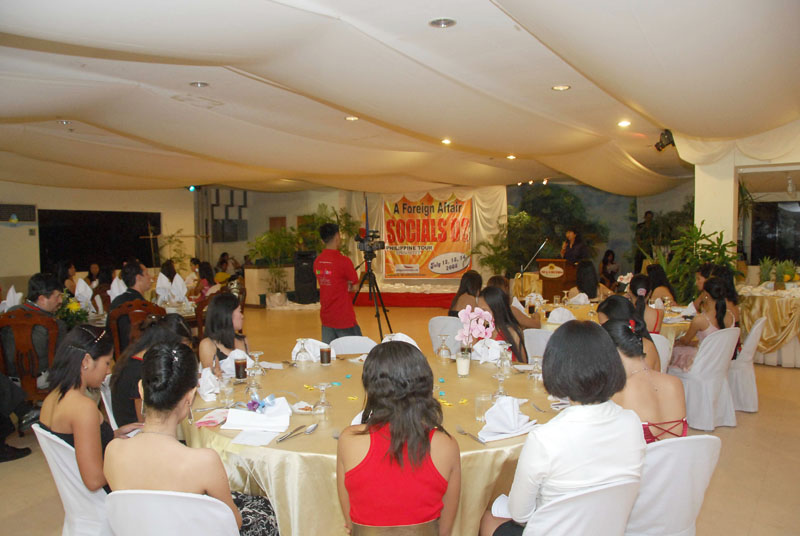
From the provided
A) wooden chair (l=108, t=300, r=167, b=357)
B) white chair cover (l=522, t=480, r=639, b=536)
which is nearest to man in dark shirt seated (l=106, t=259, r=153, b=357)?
wooden chair (l=108, t=300, r=167, b=357)

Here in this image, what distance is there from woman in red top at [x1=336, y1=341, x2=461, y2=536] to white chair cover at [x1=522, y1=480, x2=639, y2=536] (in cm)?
32

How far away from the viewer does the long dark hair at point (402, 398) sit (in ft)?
6.28

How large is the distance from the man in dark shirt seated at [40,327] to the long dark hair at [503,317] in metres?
3.41

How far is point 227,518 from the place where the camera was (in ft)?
6.15

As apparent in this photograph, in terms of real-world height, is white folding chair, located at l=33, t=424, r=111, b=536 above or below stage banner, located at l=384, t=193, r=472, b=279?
below

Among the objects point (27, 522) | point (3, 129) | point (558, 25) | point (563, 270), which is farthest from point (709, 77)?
point (3, 129)

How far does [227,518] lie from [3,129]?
7.16 meters

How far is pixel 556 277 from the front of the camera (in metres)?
10.7

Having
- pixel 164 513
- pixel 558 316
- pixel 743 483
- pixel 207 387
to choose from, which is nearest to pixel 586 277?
pixel 558 316

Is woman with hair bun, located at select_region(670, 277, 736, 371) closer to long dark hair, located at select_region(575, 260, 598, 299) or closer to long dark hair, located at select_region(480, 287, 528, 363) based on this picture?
long dark hair, located at select_region(480, 287, 528, 363)

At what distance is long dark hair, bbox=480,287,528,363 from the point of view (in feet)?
13.9

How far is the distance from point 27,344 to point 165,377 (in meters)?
3.53

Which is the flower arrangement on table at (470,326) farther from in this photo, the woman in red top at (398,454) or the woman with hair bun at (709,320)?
the woman with hair bun at (709,320)

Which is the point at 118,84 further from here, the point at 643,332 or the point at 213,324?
the point at 643,332
